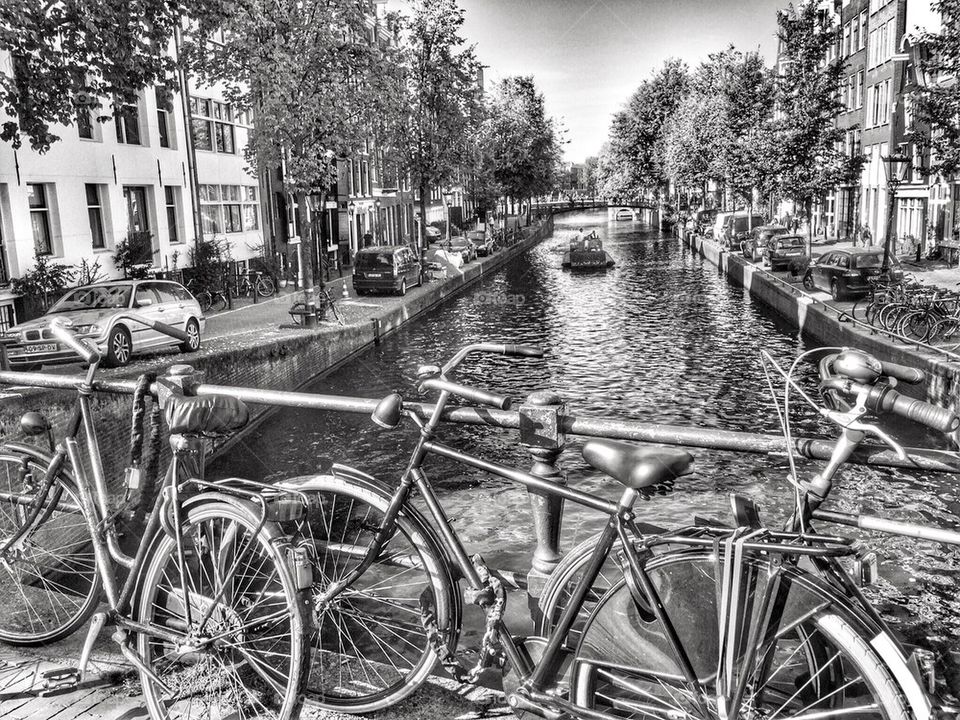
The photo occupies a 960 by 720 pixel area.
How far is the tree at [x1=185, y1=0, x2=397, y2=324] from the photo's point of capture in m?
21.9

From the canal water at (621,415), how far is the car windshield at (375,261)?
231 cm

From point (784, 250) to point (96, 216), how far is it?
904 inches

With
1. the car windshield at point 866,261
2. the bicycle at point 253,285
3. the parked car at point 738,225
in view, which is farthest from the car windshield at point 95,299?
the parked car at point 738,225

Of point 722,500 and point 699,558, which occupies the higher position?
point 699,558

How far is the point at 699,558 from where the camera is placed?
2.52 meters

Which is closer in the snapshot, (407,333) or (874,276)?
(874,276)

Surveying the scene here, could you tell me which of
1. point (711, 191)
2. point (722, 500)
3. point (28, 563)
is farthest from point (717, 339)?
point (711, 191)

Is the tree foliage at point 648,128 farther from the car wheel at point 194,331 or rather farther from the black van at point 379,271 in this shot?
the car wheel at point 194,331

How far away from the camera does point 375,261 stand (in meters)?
28.8

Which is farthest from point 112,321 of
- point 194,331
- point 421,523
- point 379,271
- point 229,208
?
point 229,208

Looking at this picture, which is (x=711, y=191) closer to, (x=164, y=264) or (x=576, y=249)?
(x=576, y=249)

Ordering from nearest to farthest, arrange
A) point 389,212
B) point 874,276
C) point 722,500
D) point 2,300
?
point 722,500
point 2,300
point 874,276
point 389,212

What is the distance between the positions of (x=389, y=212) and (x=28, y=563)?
176 feet

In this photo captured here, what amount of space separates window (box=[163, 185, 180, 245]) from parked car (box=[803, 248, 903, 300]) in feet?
61.2
